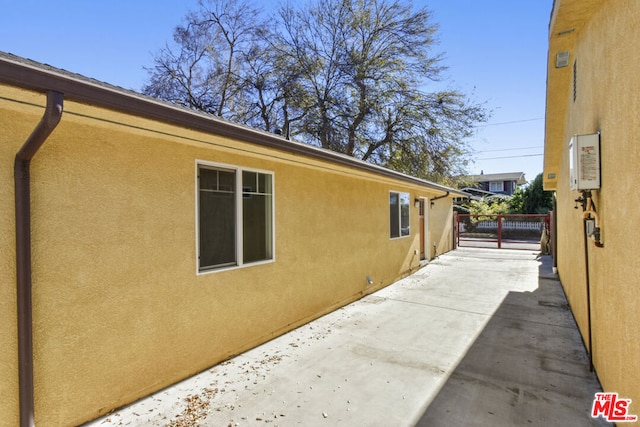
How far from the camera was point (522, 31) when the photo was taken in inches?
423

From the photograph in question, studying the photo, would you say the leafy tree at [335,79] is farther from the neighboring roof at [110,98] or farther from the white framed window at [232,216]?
the neighboring roof at [110,98]

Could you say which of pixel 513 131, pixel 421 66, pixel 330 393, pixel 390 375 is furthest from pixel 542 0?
pixel 513 131

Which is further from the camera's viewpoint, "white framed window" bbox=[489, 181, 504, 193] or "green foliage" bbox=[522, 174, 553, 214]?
"white framed window" bbox=[489, 181, 504, 193]

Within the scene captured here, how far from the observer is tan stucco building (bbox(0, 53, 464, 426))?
250 cm

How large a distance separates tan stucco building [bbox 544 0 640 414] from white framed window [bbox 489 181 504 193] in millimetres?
39223

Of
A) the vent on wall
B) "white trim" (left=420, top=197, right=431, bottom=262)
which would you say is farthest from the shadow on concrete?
"white trim" (left=420, top=197, right=431, bottom=262)

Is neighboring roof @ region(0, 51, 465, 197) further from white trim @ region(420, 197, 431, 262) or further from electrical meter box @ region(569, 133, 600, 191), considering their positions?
white trim @ region(420, 197, 431, 262)

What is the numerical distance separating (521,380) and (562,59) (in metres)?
4.77

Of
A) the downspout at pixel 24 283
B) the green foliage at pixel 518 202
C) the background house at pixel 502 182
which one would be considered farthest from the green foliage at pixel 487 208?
the downspout at pixel 24 283

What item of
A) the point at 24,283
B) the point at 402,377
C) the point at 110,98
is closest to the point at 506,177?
the point at 402,377

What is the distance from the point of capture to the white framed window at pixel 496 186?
130 feet

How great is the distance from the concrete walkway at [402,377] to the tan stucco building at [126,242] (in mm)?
444

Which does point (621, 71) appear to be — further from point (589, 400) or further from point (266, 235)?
point (266, 235)

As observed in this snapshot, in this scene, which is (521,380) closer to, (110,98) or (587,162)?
(587,162)
